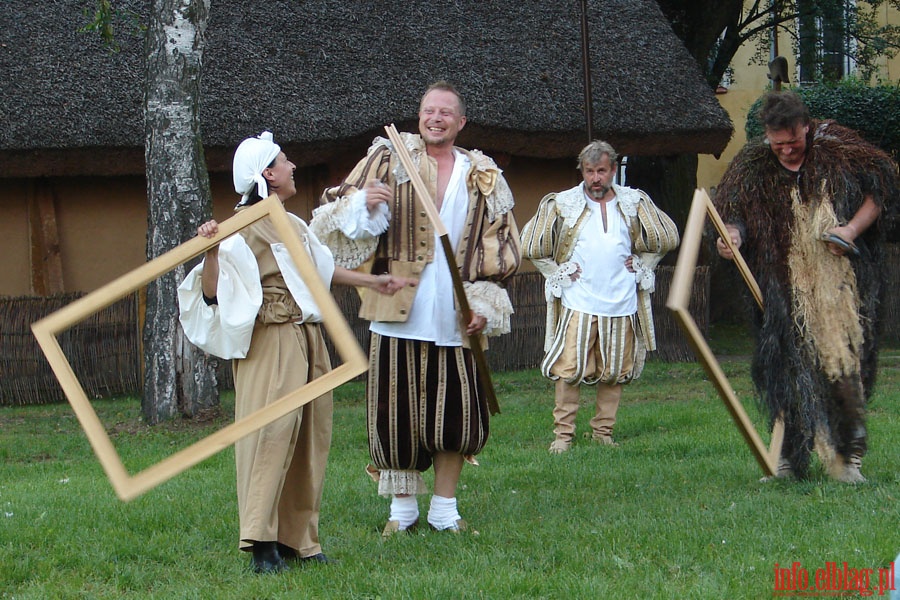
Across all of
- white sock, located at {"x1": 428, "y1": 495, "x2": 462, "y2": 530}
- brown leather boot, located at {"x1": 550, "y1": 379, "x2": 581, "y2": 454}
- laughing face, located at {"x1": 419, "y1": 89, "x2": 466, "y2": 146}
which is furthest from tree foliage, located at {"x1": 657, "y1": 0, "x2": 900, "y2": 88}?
white sock, located at {"x1": 428, "y1": 495, "x2": 462, "y2": 530}

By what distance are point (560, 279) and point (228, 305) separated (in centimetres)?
391

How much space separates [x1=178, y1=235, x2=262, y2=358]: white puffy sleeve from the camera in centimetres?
453

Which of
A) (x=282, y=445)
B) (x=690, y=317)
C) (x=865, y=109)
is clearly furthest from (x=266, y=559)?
(x=865, y=109)

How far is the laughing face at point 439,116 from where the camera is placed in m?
5.37

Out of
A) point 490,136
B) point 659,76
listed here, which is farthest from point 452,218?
point 659,76

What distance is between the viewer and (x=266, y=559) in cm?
475

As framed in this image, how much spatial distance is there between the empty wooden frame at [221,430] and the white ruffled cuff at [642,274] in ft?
13.2

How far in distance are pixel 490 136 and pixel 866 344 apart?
319 inches

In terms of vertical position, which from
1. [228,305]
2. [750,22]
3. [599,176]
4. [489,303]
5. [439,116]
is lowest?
[489,303]

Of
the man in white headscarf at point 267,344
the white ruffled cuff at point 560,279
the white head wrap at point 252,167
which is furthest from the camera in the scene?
the white ruffled cuff at point 560,279

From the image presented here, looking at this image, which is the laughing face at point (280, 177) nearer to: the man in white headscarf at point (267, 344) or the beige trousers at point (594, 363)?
the man in white headscarf at point (267, 344)

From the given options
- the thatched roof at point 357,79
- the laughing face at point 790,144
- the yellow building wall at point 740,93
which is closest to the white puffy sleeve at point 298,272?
the laughing face at point 790,144

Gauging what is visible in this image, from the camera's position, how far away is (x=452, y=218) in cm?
540

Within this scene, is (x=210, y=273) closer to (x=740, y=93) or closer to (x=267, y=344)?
(x=267, y=344)
